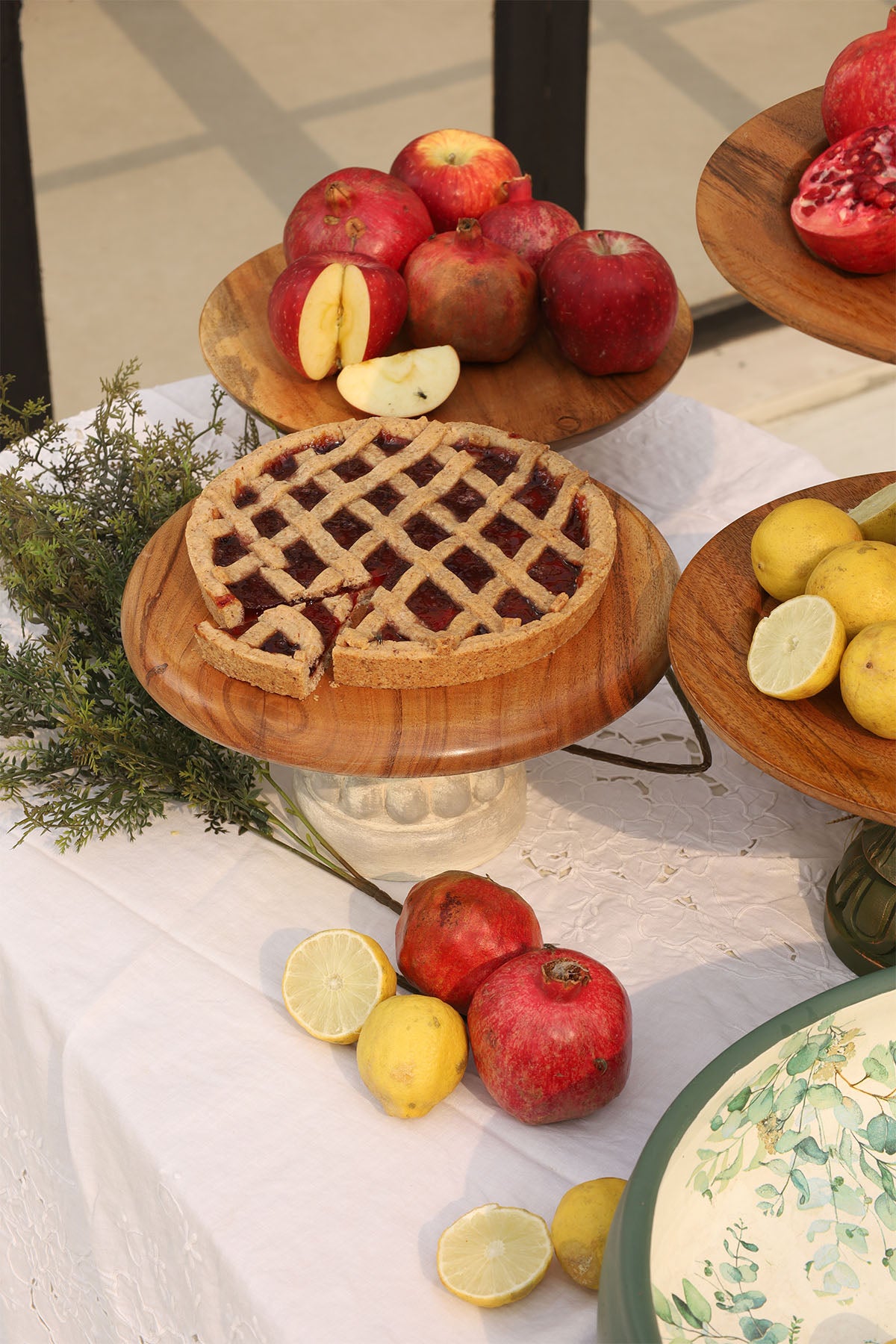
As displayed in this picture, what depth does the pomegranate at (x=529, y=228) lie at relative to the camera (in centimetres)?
158

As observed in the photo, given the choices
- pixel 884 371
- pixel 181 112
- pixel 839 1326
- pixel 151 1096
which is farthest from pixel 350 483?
pixel 884 371

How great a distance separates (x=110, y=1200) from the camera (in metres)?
1.16

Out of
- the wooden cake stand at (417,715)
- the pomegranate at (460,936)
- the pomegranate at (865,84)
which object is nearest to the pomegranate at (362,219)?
the wooden cake stand at (417,715)

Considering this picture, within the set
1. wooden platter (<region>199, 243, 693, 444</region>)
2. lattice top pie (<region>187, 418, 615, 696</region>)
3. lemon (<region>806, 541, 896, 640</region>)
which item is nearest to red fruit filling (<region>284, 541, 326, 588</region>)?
lattice top pie (<region>187, 418, 615, 696</region>)

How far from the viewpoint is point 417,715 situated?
1128mm

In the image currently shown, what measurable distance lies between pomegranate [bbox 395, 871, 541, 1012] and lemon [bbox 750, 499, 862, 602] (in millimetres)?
355

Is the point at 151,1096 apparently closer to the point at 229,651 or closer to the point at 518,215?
the point at 229,651

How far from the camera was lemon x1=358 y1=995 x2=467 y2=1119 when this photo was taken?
1.04 metres

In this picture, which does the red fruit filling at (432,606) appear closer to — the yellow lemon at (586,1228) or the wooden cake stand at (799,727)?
the wooden cake stand at (799,727)

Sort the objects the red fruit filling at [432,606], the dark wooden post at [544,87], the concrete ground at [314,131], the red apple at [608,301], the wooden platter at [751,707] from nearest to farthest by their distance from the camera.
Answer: the wooden platter at [751,707] < the red fruit filling at [432,606] < the red apple at [608,301] < the concrete ground at [314,131] < the dark wooden post at [544,87]

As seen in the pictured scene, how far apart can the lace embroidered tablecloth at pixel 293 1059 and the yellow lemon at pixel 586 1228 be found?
1.0 inches

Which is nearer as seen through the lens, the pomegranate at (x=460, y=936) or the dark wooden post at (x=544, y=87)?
the pomegranate at (x=460, y=936)

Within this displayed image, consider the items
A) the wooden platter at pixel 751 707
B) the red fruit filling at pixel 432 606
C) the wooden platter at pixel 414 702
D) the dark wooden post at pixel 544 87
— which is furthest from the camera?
the dark wooden post at pixel 544 87

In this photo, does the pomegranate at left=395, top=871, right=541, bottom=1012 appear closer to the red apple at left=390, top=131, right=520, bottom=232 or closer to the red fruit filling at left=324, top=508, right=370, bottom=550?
the red fruit filling at left=324, top=508, right=370, bottom=550
